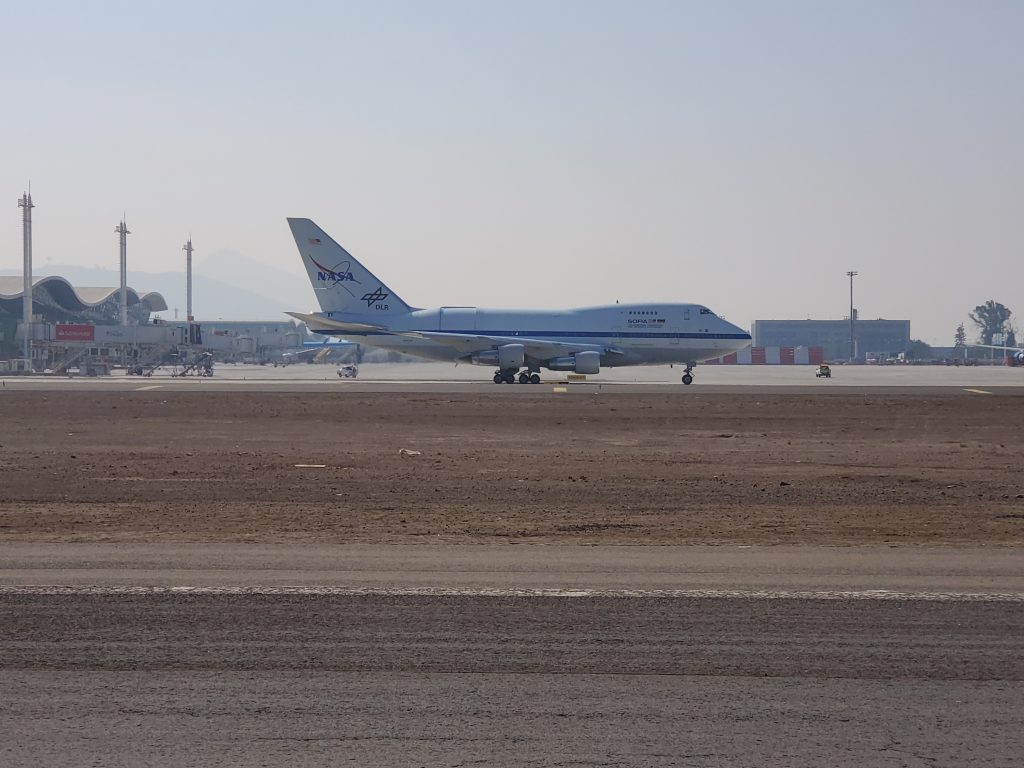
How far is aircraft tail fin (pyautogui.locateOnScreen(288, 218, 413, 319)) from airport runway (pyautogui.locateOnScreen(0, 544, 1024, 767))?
157 feet

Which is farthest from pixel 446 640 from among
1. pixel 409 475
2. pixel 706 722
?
pixel 409 475

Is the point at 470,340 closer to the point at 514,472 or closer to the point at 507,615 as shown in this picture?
the point at 514,472

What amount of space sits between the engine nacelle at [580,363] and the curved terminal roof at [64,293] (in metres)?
69.0

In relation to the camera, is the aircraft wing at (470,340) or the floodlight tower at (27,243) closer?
the aircraft wing at (470,340)

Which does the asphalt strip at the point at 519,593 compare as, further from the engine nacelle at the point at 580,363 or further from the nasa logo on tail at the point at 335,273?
the nasa logo on tail at the point at 335,273

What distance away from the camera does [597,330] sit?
58688mm

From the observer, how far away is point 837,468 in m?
23.1

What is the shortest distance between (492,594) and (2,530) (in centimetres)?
731

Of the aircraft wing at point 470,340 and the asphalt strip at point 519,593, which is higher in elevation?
the aircraft wing at point 470,340

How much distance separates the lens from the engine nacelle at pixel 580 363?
185 feet

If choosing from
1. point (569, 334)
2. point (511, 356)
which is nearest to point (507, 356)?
point (511, 356)

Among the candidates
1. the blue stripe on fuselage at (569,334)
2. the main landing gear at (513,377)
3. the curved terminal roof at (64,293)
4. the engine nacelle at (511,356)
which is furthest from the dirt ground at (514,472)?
the curved terminal roof at (64,293)

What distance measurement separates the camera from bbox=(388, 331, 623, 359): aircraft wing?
5756 centimetres

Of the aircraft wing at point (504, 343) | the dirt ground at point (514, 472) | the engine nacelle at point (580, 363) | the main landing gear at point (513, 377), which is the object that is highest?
the aircraft wing at point (504, 343)
